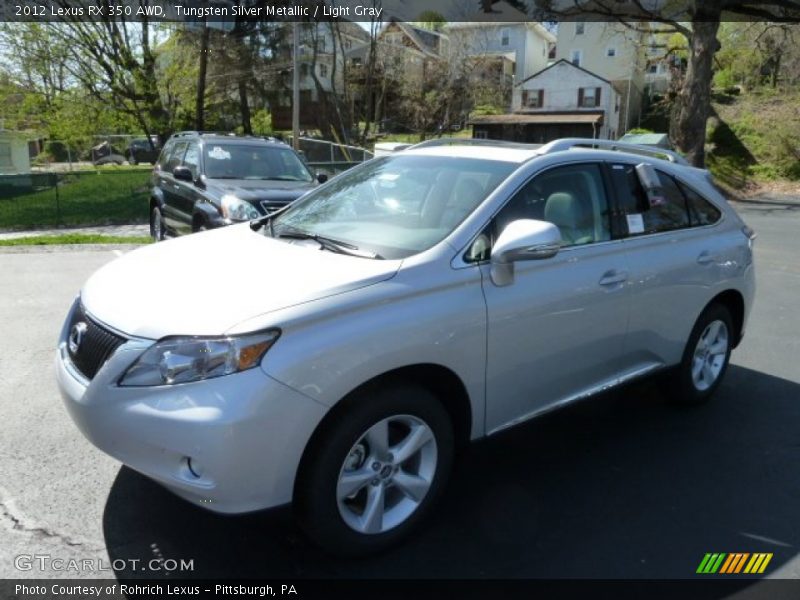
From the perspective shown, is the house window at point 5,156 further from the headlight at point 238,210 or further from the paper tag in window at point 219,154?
the headlight at point 238,210

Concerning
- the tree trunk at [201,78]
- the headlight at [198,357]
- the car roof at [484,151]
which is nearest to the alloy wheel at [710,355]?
the car roof at [484,151]

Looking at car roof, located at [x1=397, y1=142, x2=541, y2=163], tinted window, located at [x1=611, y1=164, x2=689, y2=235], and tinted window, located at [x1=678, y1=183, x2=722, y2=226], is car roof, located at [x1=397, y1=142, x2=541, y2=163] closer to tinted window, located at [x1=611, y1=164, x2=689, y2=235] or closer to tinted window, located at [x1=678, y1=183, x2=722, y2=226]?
tinted window, located at [x1=611, y1=164, x2=689, y2=235]

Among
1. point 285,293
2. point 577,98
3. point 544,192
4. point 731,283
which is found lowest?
point 731,283

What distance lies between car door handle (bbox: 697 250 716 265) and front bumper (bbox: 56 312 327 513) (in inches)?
Answer: 118

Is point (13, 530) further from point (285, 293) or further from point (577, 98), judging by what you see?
point (577, 98)

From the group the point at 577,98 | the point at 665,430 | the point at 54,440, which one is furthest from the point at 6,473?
the point at 577,98

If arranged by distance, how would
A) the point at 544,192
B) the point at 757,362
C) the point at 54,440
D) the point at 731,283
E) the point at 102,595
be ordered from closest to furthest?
the point at 102,595
the point at 544,192
the point at 54,440
the point at 731,283
the point at 757,362

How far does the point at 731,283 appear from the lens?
4.77 m

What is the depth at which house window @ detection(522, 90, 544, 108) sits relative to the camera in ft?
164

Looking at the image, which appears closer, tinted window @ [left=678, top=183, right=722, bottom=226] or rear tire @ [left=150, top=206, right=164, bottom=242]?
tinted window @ [left=678, top=183, right=722, bottom=226]

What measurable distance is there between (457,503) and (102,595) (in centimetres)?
166

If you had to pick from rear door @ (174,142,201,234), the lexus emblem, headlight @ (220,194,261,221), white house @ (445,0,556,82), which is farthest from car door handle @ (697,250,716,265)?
white house @ (445,0,556,82)

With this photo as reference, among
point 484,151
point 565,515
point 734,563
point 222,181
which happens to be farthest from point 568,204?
point 222,181

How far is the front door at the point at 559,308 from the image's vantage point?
330 cm
